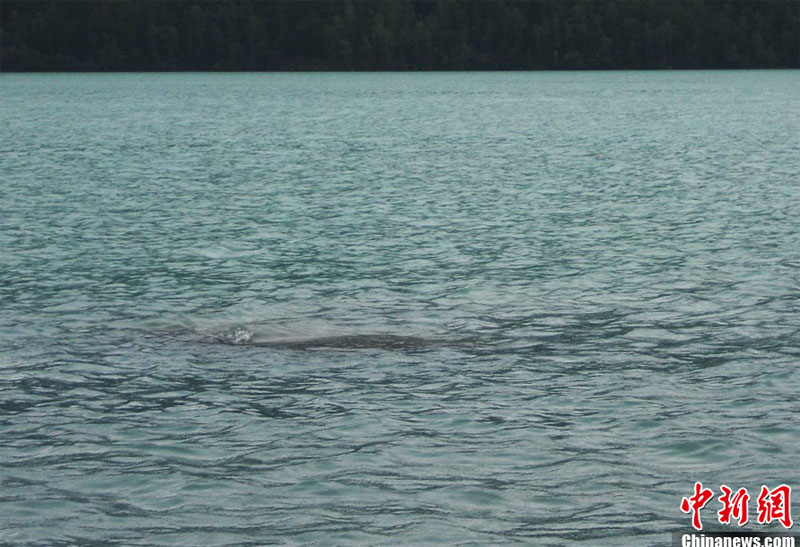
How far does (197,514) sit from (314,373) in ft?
19.9

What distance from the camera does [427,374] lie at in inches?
790

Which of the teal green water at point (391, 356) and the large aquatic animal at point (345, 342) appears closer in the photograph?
the teal green water at point (391, 356)

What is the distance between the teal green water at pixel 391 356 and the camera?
14562 mm

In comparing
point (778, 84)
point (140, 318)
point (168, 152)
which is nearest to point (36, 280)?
point (140, 318)

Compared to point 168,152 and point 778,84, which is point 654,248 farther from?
point 778,84

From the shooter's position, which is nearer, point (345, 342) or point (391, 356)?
point (391, 356)

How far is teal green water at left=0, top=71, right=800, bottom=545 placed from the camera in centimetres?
1456

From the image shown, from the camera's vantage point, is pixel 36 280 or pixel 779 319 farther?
pixel 36 280

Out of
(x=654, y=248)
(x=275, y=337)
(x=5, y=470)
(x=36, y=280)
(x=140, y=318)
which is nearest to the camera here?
(x=5, y=470)

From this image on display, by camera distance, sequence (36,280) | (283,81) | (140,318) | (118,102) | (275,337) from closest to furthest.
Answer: (275,337) < (140,318) < (36,280) < (118,102) < (283,81)

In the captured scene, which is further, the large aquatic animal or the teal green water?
the large aquatic animal

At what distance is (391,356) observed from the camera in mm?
21312

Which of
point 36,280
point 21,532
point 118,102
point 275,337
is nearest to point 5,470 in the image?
point 21,532

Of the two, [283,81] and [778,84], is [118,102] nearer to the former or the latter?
[283,81]
